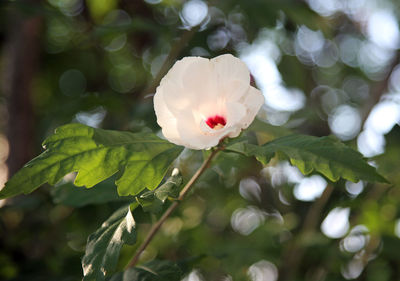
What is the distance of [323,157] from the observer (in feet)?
2.15

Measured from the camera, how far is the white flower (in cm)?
68

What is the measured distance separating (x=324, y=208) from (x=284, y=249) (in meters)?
0.24

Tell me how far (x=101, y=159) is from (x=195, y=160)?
880 millimetres

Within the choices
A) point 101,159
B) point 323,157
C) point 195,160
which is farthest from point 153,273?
point 195,160

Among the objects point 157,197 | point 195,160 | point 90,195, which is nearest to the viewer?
point 157,197

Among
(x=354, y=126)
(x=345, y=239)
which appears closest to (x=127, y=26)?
(x=345, y=239)

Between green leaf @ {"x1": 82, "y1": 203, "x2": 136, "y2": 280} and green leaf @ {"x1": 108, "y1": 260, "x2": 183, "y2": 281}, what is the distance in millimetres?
119

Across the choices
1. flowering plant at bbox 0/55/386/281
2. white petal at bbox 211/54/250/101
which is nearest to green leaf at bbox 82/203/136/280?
flowering plant at bbox 0/55/386/281

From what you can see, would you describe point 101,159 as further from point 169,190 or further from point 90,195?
point 90,195

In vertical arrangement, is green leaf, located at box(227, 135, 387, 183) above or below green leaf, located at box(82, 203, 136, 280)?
above

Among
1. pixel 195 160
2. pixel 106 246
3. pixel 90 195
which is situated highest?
pixel 106 246

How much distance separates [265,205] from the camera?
1.88 metres

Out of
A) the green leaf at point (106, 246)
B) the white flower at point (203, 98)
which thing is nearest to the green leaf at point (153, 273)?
the green leaf at point (106, 246)

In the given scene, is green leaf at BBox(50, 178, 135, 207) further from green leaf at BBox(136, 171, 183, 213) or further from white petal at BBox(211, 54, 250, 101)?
white petal at BBox(211, 54, 250, 101)
